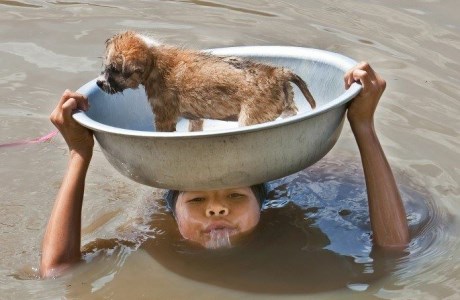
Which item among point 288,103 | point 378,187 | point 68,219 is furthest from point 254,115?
point 68,219

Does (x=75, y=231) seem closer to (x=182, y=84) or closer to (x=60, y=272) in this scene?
(x=60, y=272)

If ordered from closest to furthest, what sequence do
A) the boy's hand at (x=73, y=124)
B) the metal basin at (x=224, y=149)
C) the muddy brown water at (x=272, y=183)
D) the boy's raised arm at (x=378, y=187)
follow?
the metal basin at (x=224, y=149), the boy's hand at (x=73, y=124), the boy's raised arm at (x=378, y=187), the muddy brown water at (x=272, y=183)

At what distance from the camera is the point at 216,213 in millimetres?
4062

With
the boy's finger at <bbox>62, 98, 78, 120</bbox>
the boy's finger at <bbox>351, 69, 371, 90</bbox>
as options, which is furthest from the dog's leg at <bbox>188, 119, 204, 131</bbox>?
the boy's finger at <bbox>351, 69, 371, 90</bbox>

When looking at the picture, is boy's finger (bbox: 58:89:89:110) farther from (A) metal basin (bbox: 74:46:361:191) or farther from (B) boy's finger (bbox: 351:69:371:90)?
(B) boy's finger (bbox: 351:69:371:90)

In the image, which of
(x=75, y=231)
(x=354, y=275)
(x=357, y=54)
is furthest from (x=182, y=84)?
(x=357, y=54)

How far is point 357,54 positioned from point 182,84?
2591mm

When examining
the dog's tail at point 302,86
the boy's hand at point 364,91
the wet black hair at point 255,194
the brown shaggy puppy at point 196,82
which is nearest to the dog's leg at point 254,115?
the brown shaggy puppy at point 196,82

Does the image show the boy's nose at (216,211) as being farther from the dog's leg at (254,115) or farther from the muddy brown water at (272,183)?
the dog's leg at (254,115)

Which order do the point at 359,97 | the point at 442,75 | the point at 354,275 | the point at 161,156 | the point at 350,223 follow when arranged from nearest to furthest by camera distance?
the point at 161,156 < the point at 359,97 < the point at 354,275 < the point at 350,223 < the point at 442,75

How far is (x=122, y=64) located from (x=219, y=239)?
36.3 inches

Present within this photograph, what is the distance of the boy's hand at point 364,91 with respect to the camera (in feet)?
12.2

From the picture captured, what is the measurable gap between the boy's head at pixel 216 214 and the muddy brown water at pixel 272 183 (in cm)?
10

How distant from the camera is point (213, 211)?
160 inches
